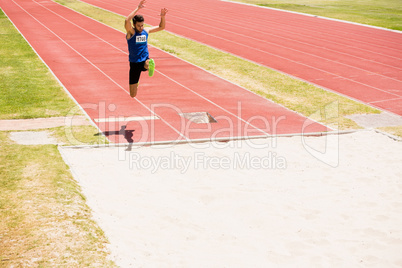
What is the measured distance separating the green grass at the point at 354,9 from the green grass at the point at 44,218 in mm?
21553

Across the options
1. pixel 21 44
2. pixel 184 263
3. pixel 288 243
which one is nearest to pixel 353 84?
pixel 288 243

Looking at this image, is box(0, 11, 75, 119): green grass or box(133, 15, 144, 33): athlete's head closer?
box(133, 15, 144, 33): athlete's head

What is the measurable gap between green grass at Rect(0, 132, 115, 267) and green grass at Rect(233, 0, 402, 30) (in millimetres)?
21553

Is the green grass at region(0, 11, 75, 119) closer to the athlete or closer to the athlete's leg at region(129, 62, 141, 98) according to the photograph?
the athlete's leg at region(129, 62, 141, 98)

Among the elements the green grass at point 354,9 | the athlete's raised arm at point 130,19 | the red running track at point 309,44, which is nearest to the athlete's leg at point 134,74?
the athlete's raised arm at point 130,19

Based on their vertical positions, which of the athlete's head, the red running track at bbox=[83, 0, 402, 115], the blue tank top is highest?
the athlete's head

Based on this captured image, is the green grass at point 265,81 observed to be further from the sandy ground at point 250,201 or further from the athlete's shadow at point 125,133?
the athlete's shadow at point 125,133

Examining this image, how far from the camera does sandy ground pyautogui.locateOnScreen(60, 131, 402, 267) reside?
18.4ft

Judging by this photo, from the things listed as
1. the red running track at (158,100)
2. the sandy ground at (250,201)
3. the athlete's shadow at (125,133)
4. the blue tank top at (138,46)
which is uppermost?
the blue tank top at (138,46)

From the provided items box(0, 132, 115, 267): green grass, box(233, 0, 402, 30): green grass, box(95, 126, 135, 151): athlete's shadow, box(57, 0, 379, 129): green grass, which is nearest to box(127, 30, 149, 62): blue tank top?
box(95, 126, 135, 151): athlete's shadow

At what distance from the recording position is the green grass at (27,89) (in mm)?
10867

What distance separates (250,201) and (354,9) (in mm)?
30627

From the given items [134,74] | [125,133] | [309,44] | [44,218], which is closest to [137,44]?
[134,74]

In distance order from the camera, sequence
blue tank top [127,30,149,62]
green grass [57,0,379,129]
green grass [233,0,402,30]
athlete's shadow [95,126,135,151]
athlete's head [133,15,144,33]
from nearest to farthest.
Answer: athlete's head [133,15,144,33], blue tank top [127,30,149,62], athlete's shadow [95,126,135,151], green grass [57,0,379,129], green grass [233,0,402,30]
